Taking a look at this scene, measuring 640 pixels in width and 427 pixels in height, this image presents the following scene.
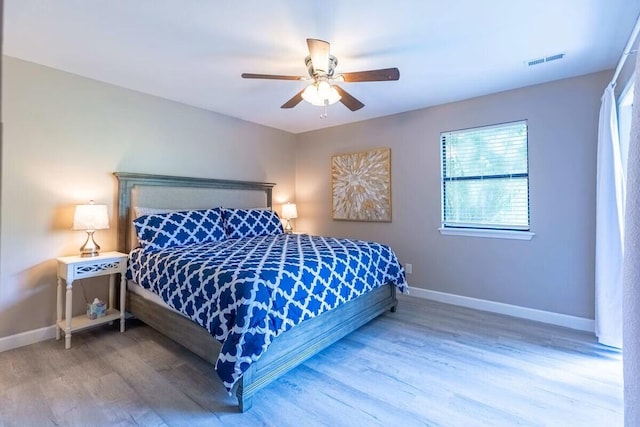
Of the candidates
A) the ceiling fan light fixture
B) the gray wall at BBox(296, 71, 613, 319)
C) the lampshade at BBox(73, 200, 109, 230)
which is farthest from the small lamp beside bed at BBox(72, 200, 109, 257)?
the gray wall at BBox(296, 71, 613, 319)

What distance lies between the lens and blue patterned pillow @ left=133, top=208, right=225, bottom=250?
3049mm

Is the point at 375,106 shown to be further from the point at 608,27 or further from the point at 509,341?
Result: the point at 509,341

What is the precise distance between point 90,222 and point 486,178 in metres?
3.88

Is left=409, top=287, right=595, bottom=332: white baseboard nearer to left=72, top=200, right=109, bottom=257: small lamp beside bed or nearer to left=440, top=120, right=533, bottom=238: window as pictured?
left=440, top=120, right=533, bottom=238: window

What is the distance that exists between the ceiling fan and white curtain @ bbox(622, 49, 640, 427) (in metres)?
1.82

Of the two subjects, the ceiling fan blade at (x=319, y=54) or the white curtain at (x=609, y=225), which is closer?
the ceiling fan blade at (x=319, y=54)

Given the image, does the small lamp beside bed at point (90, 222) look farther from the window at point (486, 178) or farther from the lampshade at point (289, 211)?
the window at point (486, 178)

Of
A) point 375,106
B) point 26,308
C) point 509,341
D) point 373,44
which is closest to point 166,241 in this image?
point 26,308

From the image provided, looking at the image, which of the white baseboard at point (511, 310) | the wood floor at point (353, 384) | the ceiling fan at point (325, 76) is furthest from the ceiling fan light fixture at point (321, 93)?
the white baseboard at point (511, 310)

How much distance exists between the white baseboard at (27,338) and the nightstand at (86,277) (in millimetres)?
87

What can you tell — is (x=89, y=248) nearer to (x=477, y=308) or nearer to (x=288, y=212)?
(x=288, y=212)

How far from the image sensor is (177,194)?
3.76 m

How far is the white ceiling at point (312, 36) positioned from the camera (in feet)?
6.89

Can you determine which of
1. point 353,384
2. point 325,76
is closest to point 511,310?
point 353,384
